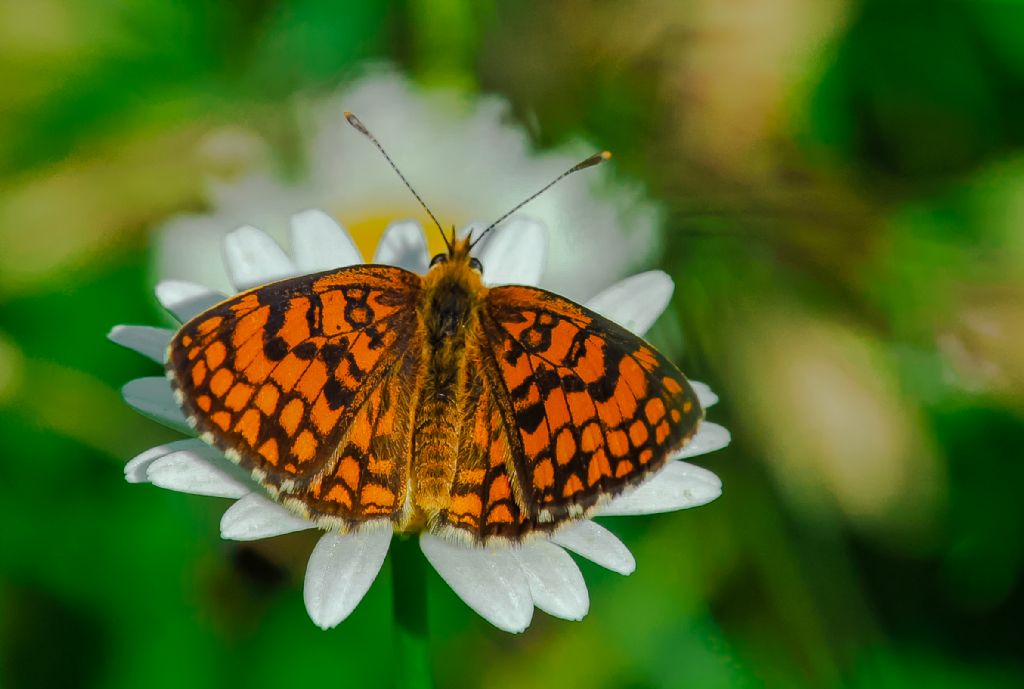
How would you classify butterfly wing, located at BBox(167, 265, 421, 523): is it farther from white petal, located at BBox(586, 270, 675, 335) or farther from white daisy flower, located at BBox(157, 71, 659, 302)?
white daisy flower, located at BBox(157, 71, 659, 302)

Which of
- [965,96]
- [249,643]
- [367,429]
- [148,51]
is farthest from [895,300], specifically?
[148,51]

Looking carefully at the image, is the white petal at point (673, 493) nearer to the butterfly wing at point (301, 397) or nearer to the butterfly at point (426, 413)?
the butterfly at point (426, 413)

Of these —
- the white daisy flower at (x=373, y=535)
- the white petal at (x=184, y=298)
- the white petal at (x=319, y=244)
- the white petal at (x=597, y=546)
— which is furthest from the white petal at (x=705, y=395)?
the white petal at (x=184, y=298)

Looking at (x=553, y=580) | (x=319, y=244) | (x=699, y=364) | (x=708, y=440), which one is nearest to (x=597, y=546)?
(x=553, y=580)

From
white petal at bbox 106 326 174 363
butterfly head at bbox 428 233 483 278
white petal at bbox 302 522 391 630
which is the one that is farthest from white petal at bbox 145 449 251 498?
butterfly head at bbox 428 233 483 278

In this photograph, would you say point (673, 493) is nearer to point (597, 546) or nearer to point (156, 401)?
point (597, 546)

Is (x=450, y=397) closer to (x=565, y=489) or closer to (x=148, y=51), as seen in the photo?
(x=565, y=489)
